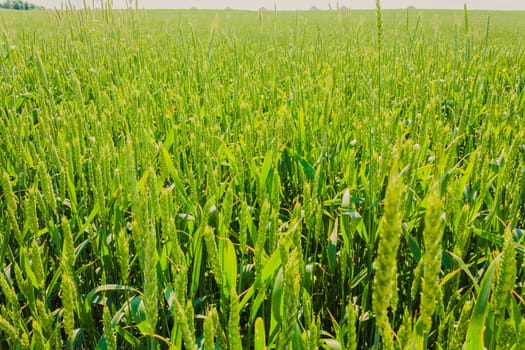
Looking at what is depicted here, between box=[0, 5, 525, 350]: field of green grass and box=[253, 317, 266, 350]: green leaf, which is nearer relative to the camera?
box=[0, 5, 525, 350]: field of green grass

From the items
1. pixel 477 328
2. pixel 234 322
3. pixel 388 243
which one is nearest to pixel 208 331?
pixel 234 322

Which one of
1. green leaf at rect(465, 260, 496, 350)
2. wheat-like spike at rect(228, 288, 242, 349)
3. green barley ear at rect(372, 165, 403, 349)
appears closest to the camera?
green barley ear at rect(372, 165, 403, 349)

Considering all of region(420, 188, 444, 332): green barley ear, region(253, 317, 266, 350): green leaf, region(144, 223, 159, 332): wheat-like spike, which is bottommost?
region(253, 317, 266, 350): green leaf

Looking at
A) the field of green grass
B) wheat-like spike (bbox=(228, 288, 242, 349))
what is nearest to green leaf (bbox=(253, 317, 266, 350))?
the field of green grass

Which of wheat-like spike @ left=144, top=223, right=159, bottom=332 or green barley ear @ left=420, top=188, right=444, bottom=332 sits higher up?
green barley ear @ left=420, top=188, right=444, bottom=332

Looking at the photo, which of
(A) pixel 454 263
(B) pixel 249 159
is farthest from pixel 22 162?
(A) pixel 454 263

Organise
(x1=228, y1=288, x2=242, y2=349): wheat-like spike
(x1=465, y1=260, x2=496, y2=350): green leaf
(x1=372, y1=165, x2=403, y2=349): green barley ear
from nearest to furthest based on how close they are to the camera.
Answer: (x1=372, y1=165, x2=403, y2=349): green barley ear < (x1=228, y1=288, x2=242, y2=349): wheat-like spike < (x1=465, y1=260, x2=496, y2=350): green leaf

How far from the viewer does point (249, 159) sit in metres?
1.19

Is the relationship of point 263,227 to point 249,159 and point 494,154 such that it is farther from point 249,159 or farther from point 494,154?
point 494,154

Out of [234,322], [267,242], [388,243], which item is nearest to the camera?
[388,243]

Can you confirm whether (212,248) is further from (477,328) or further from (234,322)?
(477,328)

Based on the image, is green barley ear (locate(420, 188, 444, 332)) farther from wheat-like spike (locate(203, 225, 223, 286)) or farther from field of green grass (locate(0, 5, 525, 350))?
wheat-like spike (locate(203, 225, 223, 286))

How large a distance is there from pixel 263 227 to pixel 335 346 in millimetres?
318

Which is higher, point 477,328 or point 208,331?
point 208,331
